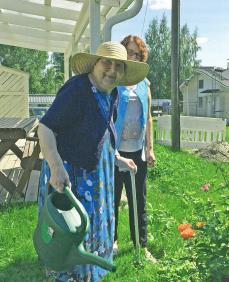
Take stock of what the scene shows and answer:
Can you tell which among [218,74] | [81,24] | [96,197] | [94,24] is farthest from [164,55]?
[96,197]

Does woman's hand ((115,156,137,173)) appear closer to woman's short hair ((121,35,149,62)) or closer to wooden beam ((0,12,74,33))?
woman's short hair ((121,35,149,62))

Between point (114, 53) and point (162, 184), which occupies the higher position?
point (114, 53)

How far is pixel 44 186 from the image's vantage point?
2.78 m

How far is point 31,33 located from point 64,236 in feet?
31.4

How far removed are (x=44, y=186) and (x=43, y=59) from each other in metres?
56.1

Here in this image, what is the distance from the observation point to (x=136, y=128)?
12.4ft

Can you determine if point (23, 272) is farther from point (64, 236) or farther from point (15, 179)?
point (15, 179)

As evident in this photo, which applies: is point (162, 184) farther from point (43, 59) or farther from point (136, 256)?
point (43, 59)

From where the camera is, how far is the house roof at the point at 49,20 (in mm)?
7246

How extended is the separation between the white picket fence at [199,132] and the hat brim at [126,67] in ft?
34.7

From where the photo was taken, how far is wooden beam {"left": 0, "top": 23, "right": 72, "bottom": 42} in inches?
421

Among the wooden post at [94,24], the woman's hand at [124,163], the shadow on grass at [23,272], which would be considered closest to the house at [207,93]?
the wooden post at [94,24]

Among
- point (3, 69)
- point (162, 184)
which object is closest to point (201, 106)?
point (3, 69)

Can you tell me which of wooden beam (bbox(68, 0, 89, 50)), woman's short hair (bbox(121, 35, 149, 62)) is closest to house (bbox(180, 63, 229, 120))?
wooden beam (bbox(68, 0, 89, 50))
